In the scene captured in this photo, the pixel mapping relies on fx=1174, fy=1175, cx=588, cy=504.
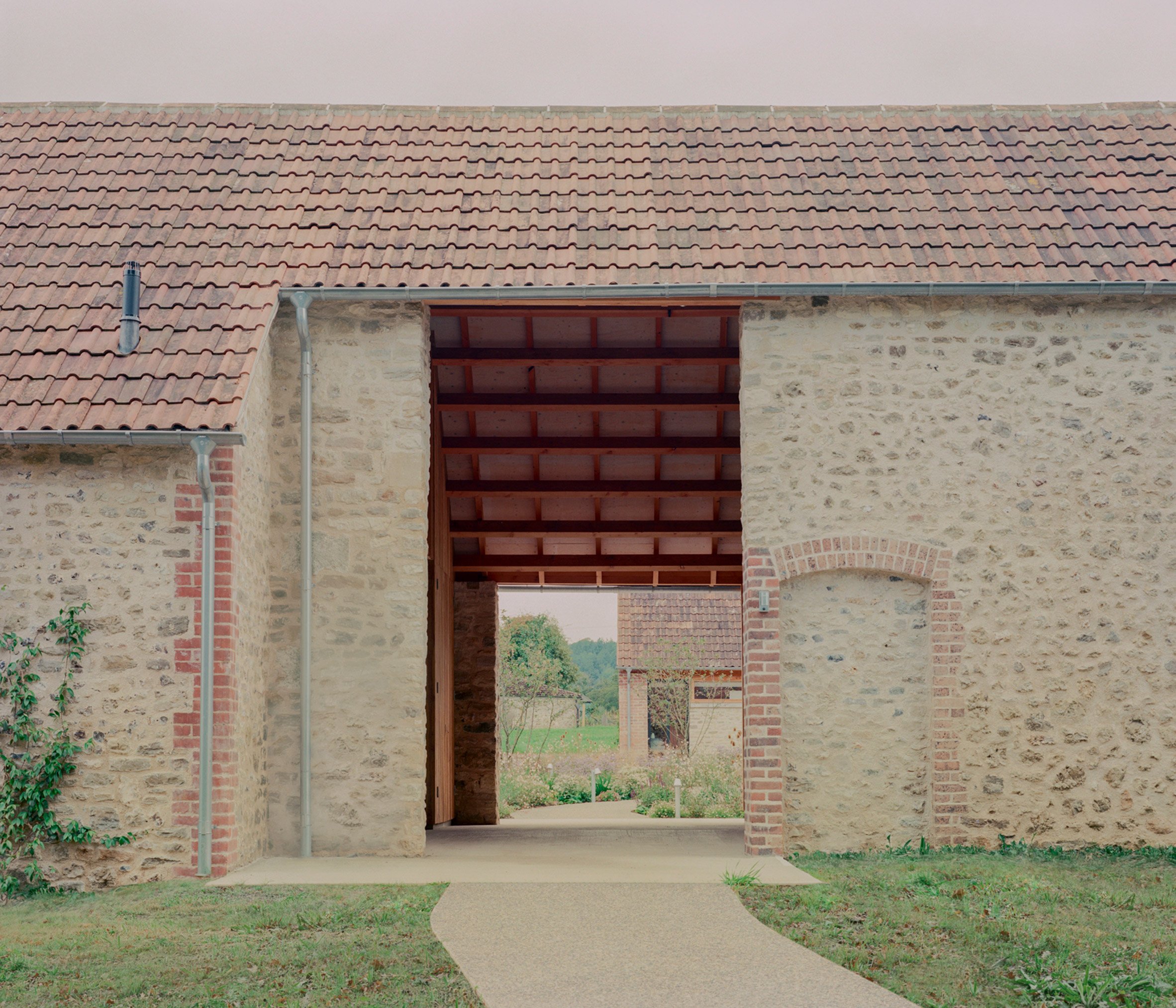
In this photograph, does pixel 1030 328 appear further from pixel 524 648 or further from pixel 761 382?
pixel 524 648

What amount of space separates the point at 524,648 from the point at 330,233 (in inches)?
784

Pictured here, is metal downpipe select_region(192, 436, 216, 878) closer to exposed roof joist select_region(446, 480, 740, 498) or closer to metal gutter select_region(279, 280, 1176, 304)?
metal gutter select_region(279, 280, 1176, 304)

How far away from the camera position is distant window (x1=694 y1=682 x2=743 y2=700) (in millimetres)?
22406

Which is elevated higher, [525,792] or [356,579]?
[356,579]

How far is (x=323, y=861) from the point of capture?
8.57m

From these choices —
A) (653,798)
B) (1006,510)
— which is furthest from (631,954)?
(653,798)

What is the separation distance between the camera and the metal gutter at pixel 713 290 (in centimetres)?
903

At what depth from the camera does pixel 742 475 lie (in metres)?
9.55

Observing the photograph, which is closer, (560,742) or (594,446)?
(594,446)

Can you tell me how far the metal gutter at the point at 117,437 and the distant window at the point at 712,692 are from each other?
50.7ft

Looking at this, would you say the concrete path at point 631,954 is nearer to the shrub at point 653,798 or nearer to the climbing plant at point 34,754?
the climbing plant at point 34,754

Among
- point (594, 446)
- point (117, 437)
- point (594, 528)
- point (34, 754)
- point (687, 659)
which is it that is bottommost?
point (34, 754)

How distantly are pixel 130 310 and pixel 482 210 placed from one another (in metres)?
3.12

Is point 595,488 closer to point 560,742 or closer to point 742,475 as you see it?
point 742,475
